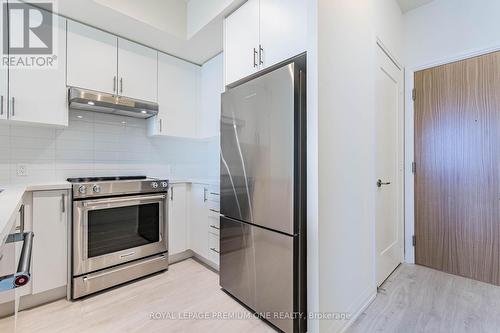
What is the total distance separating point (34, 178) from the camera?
2.16 meters

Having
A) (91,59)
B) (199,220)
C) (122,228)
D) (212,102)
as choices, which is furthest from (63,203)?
(212,102)

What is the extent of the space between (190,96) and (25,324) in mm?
2519

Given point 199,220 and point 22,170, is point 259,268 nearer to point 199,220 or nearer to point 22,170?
point 199,220

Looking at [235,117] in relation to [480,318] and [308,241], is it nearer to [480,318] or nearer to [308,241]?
[308,241]

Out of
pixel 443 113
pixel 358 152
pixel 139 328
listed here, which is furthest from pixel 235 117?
pixel 443 113

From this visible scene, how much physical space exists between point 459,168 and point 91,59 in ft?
12.0

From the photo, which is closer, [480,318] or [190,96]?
[480,318]

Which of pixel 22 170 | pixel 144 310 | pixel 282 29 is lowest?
pixel 144 310

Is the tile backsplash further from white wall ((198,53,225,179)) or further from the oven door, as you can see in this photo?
the oven door

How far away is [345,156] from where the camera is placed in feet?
5.36

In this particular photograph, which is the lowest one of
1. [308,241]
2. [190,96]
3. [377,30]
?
[308,241]

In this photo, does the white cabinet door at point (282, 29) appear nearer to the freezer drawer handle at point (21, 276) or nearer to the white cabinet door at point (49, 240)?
the freezer drawer handle at point (21, 276)

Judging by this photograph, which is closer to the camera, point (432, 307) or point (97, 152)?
point (432, 307)

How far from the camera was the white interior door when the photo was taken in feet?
6.93
